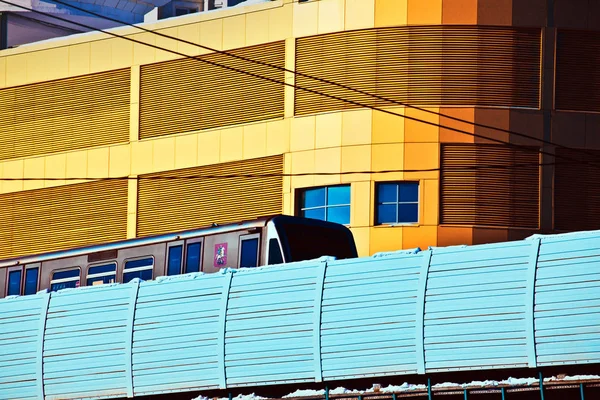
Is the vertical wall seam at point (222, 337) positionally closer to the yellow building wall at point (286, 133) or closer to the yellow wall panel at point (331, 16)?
the yellow building wall at point (286, 133)

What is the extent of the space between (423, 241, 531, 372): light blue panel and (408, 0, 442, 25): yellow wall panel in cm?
2841

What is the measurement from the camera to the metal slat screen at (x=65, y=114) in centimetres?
6106

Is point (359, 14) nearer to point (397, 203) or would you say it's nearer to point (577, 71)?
point (397, 203)

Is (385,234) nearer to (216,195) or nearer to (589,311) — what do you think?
(216,195)

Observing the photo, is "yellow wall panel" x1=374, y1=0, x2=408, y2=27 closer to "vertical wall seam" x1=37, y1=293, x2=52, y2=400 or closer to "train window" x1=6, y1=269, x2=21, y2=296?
"train window" x1=6, y1=269, x2=21, y2=296

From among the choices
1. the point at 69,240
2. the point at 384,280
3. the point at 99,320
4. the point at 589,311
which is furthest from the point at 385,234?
the point at 589,311

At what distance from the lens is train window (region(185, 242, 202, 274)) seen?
36.9m

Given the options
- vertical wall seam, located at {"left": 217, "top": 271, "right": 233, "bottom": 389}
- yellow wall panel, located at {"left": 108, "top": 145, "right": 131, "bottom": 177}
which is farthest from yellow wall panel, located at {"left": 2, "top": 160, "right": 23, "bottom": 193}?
vertical wall seam, located at {"left": 217, "top": 271, "right": 233, "bottom": 389}

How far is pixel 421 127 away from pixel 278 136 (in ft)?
18.9

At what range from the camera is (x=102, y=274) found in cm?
3916

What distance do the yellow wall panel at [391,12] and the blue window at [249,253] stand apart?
67.3 feet

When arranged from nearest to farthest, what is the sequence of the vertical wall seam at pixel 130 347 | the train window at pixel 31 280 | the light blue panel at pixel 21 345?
the vertical wall seam at pixel 130 347, the light blue panel at pixel 21 345, the train window at pixel 31 280

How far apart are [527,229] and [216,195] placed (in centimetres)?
1207

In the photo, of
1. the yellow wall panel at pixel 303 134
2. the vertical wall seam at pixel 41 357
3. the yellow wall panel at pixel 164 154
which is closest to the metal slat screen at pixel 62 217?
the yellow wall panel at pixel 164 154
